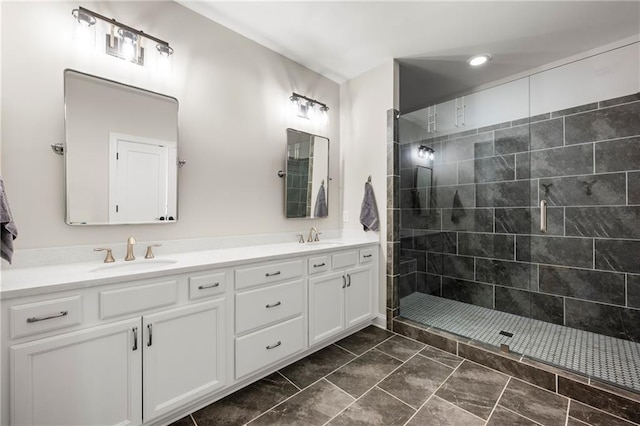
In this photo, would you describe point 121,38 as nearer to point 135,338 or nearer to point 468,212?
point 135,338

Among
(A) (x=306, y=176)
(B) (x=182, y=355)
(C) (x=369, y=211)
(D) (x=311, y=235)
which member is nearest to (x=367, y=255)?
(C) (x=369, y=211)

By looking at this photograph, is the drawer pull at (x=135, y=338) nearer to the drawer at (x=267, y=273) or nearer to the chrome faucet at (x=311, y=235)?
the drawer at (x=267, y=273)

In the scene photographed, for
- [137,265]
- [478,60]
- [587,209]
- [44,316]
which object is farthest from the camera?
[478,60]

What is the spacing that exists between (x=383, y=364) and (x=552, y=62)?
131 inches

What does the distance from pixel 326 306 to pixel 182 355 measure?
44.7 inches

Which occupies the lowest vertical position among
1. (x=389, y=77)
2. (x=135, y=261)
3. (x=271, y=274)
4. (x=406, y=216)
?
(x=271, y=274)

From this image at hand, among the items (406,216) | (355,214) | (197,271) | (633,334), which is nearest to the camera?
(197,271)

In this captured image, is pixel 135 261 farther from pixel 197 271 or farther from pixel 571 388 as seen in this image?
pixel 571 388

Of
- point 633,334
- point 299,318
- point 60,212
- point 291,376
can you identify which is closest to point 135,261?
point 60,212

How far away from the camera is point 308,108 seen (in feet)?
9.20

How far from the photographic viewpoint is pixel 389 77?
2.73m

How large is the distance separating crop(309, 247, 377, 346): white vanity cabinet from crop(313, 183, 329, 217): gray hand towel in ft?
2.04

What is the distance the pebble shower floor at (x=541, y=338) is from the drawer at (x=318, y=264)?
112cm

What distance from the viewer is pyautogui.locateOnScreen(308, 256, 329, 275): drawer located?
2159 millimetres
